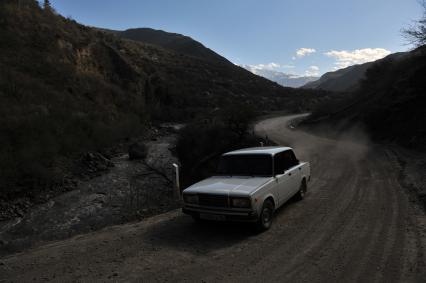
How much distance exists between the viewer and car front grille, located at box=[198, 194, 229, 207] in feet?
23.0

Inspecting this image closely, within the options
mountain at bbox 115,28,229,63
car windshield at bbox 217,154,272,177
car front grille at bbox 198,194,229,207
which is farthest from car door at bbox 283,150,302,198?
mountain at bbox 115,28,229,63

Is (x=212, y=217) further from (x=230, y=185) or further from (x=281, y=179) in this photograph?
(x=281, y=179)

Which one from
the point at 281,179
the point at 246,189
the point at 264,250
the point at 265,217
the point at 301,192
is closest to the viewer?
the point at 264,250

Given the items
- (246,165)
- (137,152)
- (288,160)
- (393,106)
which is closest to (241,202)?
(246,165)

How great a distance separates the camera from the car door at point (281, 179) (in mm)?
8102

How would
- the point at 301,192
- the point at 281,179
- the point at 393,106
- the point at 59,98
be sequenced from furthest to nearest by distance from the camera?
the point at 393,106 → the point at 59,98 → the point at 301,192 → the point at 281,179

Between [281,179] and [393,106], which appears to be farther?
[393,106]

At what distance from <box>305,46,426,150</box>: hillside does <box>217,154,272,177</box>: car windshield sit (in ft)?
37.2

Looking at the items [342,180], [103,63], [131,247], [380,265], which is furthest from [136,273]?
[103,63]

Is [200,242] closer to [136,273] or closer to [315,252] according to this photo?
[136,273]

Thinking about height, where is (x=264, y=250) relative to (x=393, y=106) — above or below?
below

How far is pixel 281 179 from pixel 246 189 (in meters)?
1.50

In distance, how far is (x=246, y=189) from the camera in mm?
7082

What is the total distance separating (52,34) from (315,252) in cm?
2672
